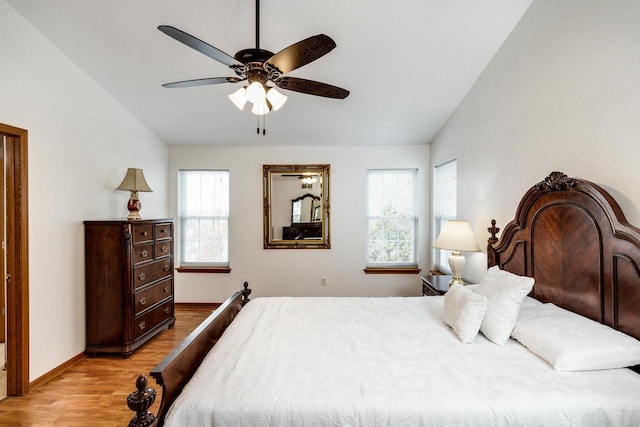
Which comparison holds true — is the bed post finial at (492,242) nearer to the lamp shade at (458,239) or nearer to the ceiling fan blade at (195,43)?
the lamp shade at (458,239)

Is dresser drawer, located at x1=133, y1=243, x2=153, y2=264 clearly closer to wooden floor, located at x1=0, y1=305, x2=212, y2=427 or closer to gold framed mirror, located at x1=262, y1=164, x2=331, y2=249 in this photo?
wooden floor, located at x1=0, y1=305, x2=212, y2=427

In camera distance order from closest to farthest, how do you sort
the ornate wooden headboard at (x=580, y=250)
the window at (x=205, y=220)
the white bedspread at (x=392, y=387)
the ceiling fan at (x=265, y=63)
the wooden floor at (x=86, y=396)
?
1. the white bedspread at (x=392, y=387)
2. the ornate wooden headboard at (x=580, y=250)
3. the ceiling fan at (x=265, y=63)
4. the wooden floor at (x=86, y=396)
5. the window at (x=205, y=220)

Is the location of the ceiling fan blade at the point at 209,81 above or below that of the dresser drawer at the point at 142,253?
above

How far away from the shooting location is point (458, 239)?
292cm

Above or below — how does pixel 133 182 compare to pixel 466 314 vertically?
above

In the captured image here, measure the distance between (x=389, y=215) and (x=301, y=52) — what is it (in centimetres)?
325

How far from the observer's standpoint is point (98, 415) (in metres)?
2.19

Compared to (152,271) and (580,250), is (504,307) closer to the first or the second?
(580,250)

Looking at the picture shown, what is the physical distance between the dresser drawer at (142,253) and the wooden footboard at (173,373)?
5.29 ft

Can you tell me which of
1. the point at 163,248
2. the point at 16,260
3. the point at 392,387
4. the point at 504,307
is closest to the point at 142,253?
the point at 163,248

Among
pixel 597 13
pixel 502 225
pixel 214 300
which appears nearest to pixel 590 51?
pixel 597 13

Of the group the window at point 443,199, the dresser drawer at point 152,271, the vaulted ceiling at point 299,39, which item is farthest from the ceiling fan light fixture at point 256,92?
the window at point 443,199

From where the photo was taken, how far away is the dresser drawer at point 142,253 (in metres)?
3.18

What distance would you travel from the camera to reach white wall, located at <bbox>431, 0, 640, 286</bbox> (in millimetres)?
1576
